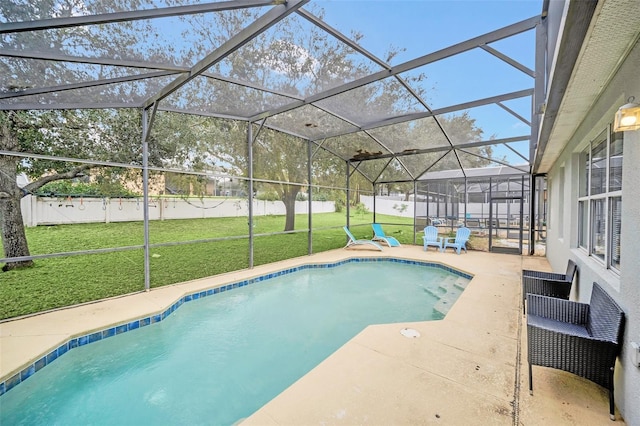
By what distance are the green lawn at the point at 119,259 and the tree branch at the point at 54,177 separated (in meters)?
0.96

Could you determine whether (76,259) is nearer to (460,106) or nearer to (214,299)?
(214,299)

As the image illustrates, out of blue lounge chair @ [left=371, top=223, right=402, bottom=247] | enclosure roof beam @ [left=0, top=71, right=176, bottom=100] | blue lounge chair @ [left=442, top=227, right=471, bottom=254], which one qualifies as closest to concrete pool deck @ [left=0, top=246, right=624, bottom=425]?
enclosure roof beam @ [left=0, top=71, right=176, bottom=100]

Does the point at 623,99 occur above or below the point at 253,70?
below

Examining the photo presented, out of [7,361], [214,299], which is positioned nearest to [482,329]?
[214,299]

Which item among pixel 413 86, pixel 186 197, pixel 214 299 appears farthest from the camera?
pixel 186 197

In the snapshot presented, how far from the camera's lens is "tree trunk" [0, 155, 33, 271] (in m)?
4.55

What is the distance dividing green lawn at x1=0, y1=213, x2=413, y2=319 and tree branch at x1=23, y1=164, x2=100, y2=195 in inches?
37.9

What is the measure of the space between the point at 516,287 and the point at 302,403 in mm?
4921

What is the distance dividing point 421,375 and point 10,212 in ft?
22.5

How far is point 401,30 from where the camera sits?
331 cm

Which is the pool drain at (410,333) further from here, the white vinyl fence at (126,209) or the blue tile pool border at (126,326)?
the white vinyl fence at (126,209)

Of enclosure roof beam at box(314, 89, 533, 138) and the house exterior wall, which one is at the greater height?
enclosure roof beam at box(314, 89, 533, 138)

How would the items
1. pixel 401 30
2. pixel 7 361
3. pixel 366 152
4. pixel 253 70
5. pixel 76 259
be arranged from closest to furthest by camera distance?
1. pixel 7 361
2. pixel 401 30
3. pixel 253 70
4. pixel 76 259
5. pixel 366 152

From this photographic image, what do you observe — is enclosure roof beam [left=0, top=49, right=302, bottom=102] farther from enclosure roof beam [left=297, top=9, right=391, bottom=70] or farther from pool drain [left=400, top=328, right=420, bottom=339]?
pool drain [left=400, top=328, right=420, bottom=339]
